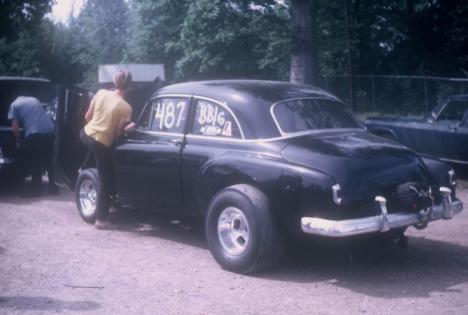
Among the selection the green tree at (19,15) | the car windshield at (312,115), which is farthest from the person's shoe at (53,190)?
the green tree at (19,15)

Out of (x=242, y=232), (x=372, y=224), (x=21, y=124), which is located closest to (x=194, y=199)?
(x=242, y=232)

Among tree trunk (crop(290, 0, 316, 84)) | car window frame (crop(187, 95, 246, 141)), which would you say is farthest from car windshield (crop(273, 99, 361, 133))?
tree trunk (crop(290, 0, 316, 84))

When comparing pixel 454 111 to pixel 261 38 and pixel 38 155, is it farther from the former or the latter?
pixel 261 38

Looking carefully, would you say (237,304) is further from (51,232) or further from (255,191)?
(51,232)

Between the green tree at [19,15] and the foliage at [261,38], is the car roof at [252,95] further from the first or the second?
the green tree at [19,15]

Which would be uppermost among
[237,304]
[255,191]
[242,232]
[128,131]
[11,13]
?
[11,13]

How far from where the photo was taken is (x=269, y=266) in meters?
6.21

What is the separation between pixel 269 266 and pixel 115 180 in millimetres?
2666

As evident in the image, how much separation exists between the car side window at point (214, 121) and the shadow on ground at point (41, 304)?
228 centimetres

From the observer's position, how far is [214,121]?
6965 millimetres

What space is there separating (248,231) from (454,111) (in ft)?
23.2

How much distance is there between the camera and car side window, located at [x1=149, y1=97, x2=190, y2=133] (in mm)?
7332

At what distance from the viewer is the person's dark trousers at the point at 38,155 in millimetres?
10316

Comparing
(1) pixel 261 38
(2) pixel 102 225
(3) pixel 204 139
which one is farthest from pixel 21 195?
(1) pixel 261 38
